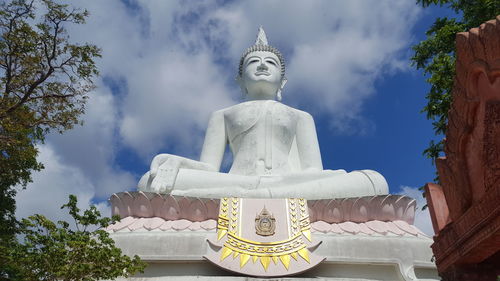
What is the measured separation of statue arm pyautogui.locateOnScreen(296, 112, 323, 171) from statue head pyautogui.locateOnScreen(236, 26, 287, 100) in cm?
122

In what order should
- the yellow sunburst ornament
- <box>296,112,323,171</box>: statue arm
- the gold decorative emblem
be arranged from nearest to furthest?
1. the yellow sunburst ornament
2. the gold decorative emblem
3. <box>296,112,323,171</box>: statue arm

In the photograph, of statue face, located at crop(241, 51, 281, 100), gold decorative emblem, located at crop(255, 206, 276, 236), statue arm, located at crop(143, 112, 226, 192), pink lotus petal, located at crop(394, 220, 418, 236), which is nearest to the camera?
gold decorative emblem, located at crop(255, 206, 276, 236)

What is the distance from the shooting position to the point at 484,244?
239 centimetres

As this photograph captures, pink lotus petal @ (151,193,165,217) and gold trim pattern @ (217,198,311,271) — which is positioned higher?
pink lotus petal @ (151,193,165,217)

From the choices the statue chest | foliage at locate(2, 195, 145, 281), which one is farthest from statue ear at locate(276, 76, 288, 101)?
foliage at locate(2, 195, 145, 281)

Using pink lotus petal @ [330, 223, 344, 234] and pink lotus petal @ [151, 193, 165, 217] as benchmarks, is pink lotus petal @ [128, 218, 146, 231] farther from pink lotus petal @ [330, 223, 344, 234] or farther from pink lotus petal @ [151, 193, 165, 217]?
pink lotus petal @ [330, 223, 344, 234]

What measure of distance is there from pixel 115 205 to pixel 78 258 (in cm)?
281

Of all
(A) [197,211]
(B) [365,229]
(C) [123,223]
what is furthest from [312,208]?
(C) [123,223]

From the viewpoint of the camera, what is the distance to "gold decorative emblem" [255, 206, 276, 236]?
660cm

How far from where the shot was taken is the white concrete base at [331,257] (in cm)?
629

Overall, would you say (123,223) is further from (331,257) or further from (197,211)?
(331,257)

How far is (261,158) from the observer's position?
9438 mm

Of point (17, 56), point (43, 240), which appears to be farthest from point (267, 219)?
point (17, 56)

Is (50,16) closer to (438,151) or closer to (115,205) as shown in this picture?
(115,205)
